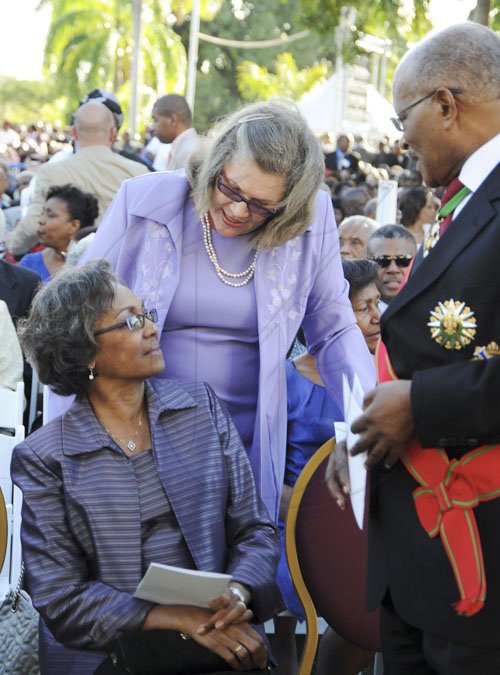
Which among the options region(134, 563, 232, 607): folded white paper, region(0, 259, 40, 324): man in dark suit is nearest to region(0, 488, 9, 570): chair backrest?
region(134, 563, 232, 607): folded white paper

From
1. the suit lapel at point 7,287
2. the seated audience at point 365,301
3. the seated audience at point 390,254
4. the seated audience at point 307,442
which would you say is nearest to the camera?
the seated audience at point 307,442

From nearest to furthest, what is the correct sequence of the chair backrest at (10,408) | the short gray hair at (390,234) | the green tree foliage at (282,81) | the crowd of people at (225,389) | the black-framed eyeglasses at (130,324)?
the crowd of people at (225,389) < the black-framed eyeglasses at (130,324) < the chair backrest at (10,408) < the short gray hair at (390,234) < the green tree foliage at (282,81)

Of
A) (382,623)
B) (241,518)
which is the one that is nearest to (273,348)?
(241,518)

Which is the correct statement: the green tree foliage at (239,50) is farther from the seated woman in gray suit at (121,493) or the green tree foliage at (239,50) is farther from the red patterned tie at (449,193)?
the red patterned tie at (449,193)

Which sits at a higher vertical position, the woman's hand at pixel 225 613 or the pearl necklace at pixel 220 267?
the pearl necklace at pixel 220 267

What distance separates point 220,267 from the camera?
11.9 ft

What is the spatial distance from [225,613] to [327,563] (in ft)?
1.89

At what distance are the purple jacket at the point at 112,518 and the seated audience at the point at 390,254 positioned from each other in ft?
8.68

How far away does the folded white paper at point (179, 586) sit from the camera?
2.87 meters

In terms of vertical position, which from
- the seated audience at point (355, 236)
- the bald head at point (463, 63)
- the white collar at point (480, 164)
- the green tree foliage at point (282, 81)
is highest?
the bald head at point (463, 63)

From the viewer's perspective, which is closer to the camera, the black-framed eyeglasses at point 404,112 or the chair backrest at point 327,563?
the black-framed eyeglasses at point 404,112

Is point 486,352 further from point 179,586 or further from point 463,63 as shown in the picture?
point 179,586

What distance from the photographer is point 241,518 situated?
3436mm

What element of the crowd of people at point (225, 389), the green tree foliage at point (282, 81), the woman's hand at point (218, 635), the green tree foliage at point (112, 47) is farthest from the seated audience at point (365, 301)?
the green tree foliage at point (112, 47)
